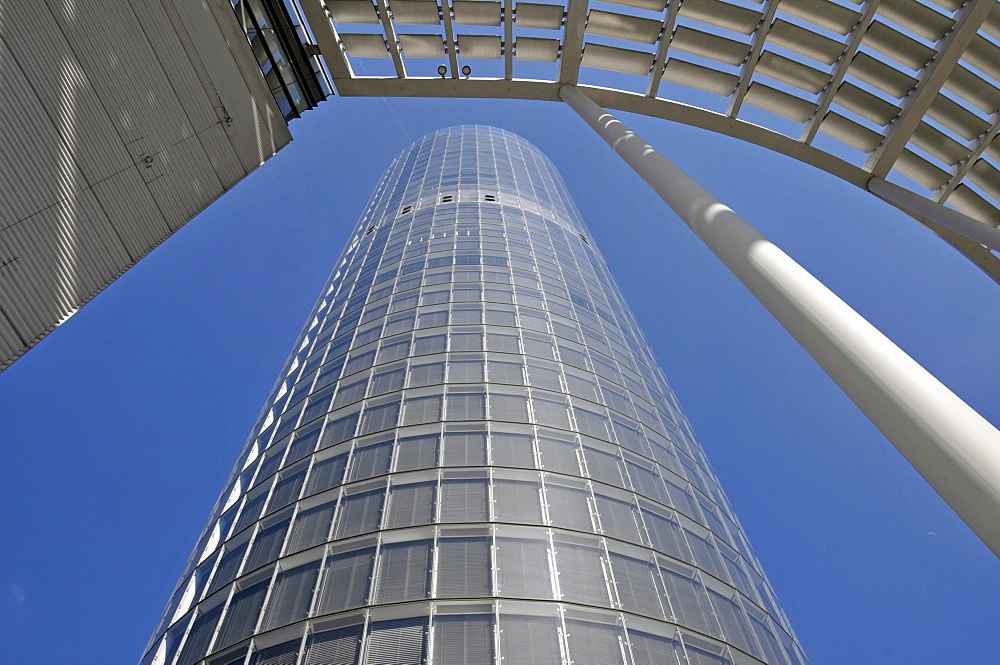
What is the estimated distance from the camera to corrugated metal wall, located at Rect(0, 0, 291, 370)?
10438 millimetres

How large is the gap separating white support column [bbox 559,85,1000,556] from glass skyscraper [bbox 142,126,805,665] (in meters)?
7.06

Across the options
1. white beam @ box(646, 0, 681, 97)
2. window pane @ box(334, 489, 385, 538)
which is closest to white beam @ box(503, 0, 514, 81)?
white beam @ box(646, 0, 681, 97)

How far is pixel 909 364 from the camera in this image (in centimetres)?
517

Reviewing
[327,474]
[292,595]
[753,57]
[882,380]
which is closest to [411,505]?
[292,595]

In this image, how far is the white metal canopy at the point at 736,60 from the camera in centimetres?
1631

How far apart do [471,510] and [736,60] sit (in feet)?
45.4

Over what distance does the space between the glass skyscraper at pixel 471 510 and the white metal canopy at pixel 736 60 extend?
8.64 meters

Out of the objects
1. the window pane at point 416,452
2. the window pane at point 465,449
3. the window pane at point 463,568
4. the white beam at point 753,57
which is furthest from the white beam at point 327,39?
the window pane at point 463,568

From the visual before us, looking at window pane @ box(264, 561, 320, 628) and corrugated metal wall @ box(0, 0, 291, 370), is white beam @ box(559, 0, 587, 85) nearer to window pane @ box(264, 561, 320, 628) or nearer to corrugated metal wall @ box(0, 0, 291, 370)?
corrugated metal wall @ box(0, 0, 291, 370)

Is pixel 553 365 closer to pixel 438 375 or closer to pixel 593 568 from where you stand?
pixel 438 375

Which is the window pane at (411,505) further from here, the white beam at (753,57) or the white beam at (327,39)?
the white beam at (753,57)

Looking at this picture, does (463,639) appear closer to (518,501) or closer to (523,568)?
(523,568)

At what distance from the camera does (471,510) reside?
13.9 metres

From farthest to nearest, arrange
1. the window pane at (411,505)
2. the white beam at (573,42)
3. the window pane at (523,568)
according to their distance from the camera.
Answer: the white beam at (573,42), the window pane at (411,505), the window pane at (523,568)
